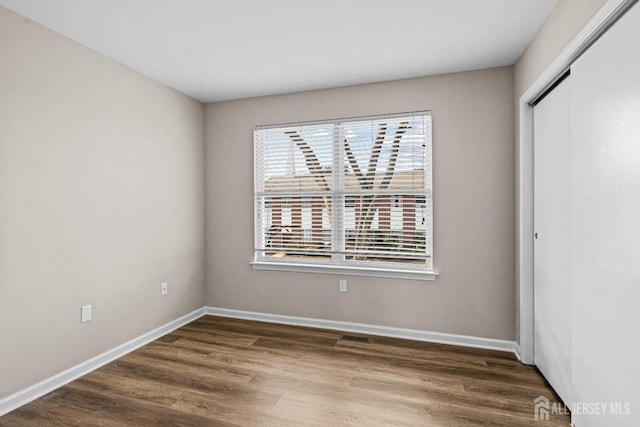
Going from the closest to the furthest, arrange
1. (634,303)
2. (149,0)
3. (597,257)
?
(634,303) → (597,257) → (149,0)

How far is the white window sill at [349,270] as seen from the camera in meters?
3.06

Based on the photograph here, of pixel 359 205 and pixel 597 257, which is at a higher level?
pixel 359 205

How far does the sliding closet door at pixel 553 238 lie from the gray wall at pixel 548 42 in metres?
0.21

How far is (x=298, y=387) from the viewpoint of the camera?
2.28m

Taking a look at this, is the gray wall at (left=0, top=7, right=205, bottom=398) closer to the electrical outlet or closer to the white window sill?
the electrical outlet

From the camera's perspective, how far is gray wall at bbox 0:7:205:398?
6.69ft

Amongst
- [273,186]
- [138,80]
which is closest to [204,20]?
[138,80]

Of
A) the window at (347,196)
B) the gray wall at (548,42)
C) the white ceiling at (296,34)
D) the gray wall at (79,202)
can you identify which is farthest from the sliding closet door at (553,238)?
the gray wall at (79,202)

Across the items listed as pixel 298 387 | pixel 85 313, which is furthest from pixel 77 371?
pixel 298 387

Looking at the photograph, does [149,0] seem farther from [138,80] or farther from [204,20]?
[138,80]

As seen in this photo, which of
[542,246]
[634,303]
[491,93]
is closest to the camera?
[634,303]

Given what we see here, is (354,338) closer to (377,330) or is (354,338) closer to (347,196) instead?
(377,330)

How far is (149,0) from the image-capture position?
6.28 ft

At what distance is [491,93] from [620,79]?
158 centimetres
